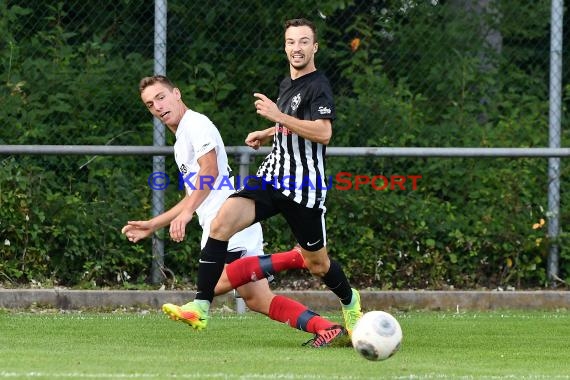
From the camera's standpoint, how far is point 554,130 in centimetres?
1179

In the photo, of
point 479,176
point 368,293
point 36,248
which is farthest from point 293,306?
point 479,176

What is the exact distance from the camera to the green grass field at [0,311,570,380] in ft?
22.6

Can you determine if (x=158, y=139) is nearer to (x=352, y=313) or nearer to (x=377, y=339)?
(x=352, y=313)

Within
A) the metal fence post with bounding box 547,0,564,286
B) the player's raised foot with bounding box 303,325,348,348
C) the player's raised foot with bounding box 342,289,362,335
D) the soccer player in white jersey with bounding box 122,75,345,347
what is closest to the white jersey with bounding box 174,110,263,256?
the soccer player in white jersey with bounding box 122,75,345,347

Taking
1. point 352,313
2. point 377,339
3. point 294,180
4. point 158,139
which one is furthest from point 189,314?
point 158,139

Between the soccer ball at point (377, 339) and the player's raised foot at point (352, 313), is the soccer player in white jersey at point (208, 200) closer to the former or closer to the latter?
the player's raised foot at point (352, 313)

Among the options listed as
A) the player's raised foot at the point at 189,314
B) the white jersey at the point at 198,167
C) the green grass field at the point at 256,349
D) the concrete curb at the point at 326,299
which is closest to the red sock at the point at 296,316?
the green grass field at the point at 256,349

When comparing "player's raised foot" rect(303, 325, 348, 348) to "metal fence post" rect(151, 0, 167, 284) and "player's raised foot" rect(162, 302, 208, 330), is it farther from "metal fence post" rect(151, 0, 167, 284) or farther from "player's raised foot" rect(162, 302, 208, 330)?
"metal fence post" rect(151, 0, 167, 284)

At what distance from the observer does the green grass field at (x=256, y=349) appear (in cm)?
689

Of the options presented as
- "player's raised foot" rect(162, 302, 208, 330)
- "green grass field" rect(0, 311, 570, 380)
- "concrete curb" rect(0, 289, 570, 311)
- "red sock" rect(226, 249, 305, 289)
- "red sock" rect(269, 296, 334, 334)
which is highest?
"red sock" rect(226, 249, 305, 289)

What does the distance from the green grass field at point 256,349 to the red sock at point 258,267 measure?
39 centimetres

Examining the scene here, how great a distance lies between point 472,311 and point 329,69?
2621 millimetres

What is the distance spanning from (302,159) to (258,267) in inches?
30.6

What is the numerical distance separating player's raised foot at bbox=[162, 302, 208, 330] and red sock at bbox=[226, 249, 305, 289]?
533mm
